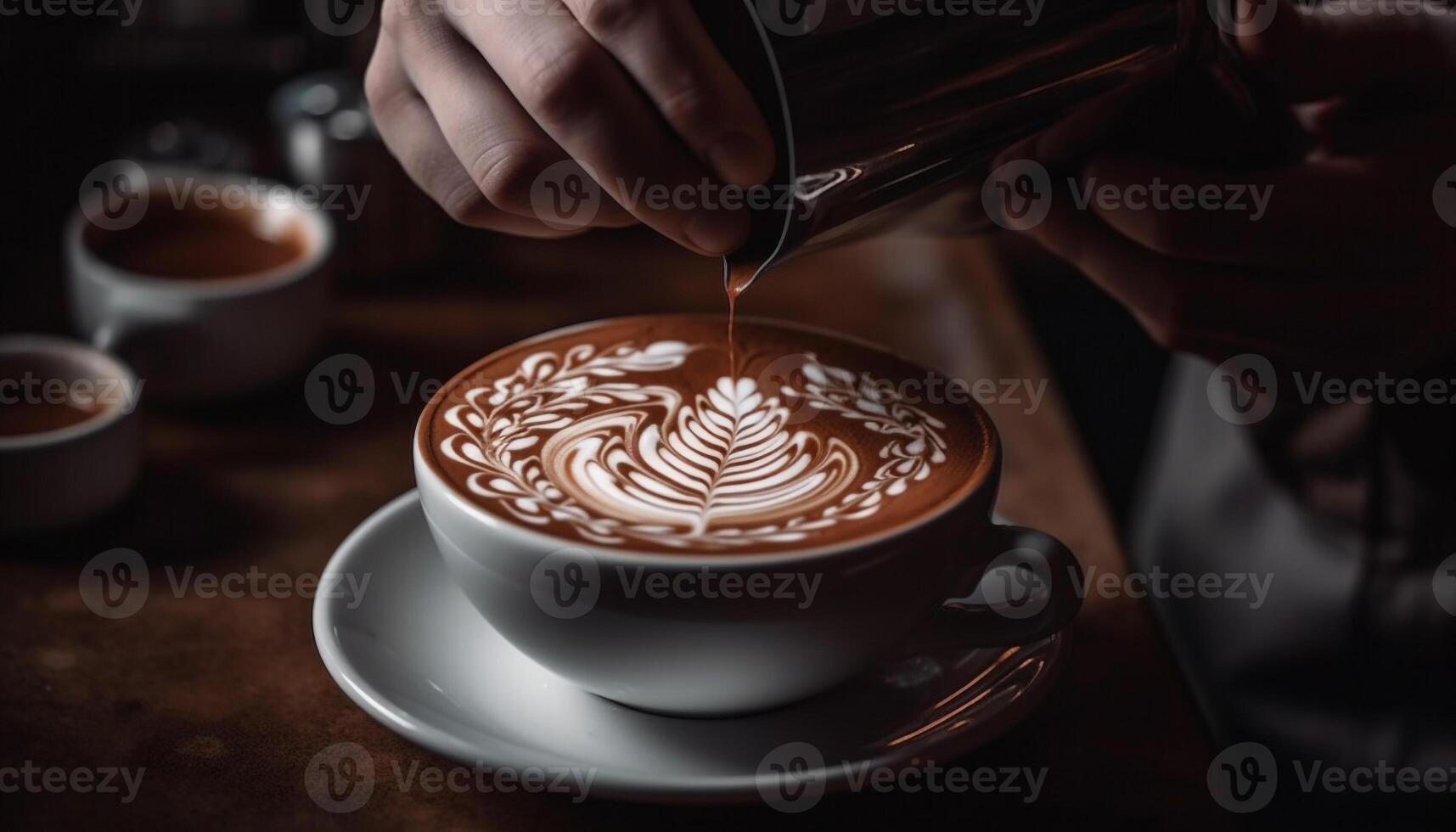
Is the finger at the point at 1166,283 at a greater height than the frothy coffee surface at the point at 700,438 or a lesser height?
lesser

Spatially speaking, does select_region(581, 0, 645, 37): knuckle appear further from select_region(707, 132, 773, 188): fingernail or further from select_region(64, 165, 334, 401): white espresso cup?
select_region(64, 165, 334, 401): white espresso cup

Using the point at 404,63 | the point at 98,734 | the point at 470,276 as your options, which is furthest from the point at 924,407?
the point at 470,276

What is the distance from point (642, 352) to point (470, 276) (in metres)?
0.66

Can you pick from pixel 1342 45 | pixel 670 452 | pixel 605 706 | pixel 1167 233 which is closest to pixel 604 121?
pixel 670 452

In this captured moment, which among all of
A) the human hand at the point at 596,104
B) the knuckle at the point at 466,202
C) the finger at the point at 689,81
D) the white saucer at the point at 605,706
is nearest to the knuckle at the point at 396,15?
the human hand at the point at 596,104

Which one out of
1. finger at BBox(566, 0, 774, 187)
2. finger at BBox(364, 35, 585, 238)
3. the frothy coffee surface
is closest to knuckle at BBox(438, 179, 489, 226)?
finger at BBox(364, 35, 585, 238)

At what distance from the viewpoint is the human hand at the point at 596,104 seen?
2.19ft

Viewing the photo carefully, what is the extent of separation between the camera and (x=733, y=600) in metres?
0.69

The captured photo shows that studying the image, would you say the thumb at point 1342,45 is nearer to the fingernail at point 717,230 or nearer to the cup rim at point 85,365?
the fingernail at point 717,230

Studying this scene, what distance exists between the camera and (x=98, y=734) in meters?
0.79

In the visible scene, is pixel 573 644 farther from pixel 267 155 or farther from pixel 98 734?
pixel 267 155

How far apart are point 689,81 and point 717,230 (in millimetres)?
Answer: 102

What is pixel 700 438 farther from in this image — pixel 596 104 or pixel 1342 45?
pixel 1342 45

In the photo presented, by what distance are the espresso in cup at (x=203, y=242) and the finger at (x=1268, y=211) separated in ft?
2.68
